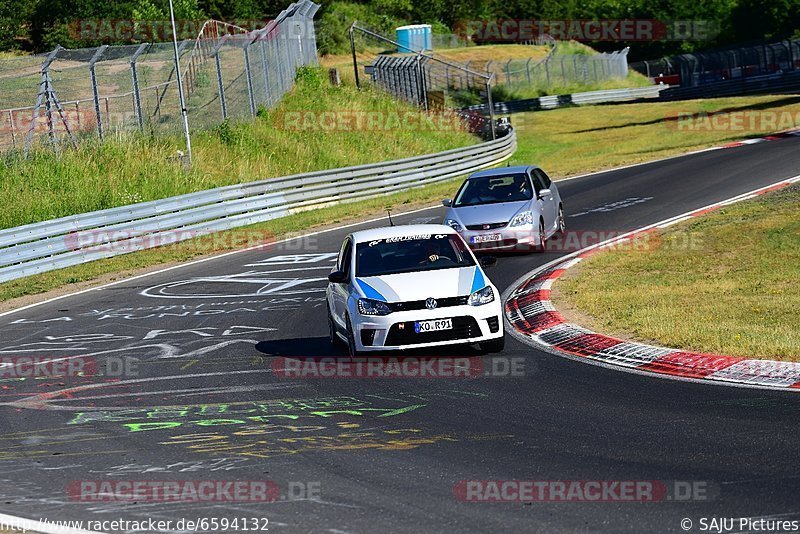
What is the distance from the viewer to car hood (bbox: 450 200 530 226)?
64.2 feet

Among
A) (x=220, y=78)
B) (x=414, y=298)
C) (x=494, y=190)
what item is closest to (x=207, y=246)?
(x=494, y=190)

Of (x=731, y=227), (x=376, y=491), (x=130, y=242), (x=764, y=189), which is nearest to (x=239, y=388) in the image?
(x=376, y=491)

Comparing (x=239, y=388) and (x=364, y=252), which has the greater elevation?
(x=364, y=252)

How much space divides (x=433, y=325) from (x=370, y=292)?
0.91 metres

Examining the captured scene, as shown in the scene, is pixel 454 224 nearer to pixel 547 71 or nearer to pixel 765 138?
pixel 765 138

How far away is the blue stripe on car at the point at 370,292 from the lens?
11961 millimetres

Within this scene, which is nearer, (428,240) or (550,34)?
(428,240)

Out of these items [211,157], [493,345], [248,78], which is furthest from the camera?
[248,78]

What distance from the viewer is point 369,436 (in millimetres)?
8711

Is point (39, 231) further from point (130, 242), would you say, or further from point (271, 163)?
point (271, 163)

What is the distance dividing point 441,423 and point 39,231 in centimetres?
1562

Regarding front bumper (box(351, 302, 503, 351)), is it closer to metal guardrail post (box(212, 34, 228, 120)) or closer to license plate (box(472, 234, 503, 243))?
license plate (box(472, 234, 503, 243))

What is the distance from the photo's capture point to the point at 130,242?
24672 millimetres

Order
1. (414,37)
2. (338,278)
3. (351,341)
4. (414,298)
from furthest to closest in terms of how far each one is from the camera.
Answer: (414,37) < (338,278) < (351,341) < (414,298)
